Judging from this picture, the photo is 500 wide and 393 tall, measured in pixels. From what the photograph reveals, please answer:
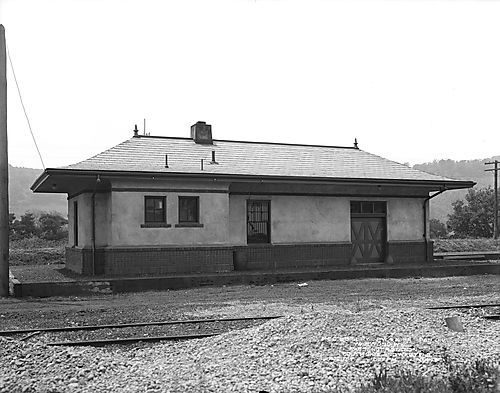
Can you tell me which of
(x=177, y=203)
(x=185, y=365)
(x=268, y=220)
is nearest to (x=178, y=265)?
(x=177, y=203)

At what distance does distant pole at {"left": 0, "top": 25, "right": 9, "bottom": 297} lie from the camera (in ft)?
56.5

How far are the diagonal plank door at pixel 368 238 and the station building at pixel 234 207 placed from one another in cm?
4

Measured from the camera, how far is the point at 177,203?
21.8 m

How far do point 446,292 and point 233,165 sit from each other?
9491mm

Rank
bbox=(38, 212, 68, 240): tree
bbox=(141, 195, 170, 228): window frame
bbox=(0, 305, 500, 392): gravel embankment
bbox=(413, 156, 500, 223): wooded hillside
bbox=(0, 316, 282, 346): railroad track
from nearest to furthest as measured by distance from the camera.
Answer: bbox=(0, 305, 500, 392): gravel embankment
bbox=(0, 316, 282, 346): railroad track
bbox=(141, 195, 170, 228): window frame
bbox=(38, 212, 68, 240): tree
bbox=(413, 156, 500, 223): wooded hillside

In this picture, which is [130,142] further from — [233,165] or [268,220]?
[268,220]

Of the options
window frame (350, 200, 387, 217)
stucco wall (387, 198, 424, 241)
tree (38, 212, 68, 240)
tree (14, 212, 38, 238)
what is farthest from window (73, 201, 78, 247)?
tree (14, 212, 38, 238)

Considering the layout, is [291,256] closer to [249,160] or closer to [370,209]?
[370,209]

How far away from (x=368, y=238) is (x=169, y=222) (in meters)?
8.37

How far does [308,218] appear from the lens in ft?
79.4

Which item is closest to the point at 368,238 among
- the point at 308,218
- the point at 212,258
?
the point at 308,218

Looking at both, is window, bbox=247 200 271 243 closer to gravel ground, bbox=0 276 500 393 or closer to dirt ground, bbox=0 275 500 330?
dirt ground, bbox=0 275 500 330

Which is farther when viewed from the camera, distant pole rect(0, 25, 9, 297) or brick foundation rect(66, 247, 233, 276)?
brick foundation rect(66, 247, 233, 276)

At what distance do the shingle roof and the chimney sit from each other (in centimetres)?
27
